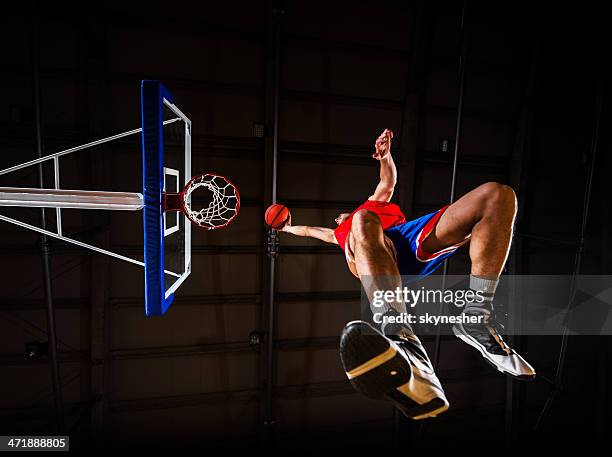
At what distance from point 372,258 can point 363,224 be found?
0.74 feet

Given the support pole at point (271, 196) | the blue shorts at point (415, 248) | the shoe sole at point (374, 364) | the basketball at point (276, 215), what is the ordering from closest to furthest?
the shoe sole at point (374, 364), the blue shorts at point (415, 248), the basketball at point (276, 215), the support pole at point (271, 196)

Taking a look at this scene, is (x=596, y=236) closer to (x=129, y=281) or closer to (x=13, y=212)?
(x=129, y=281)

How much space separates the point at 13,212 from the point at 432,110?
5.63 metres

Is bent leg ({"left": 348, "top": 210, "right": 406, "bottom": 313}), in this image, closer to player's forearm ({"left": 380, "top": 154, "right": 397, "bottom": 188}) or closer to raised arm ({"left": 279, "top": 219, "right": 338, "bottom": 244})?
raised arm ({"left": 279, "top": 219, "right": 338, "bottom": 244})

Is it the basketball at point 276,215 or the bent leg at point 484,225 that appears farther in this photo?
the basketball at point 276,215

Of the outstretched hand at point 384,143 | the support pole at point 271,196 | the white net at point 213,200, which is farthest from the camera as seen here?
the support pole at point 271,196

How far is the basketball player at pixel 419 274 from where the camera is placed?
1.57m

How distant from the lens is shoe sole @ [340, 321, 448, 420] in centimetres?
154

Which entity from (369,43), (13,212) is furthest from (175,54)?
(13,212)

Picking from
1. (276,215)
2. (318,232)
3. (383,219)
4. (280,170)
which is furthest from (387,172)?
(280,170)

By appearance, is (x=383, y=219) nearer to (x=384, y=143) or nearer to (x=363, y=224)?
(x=384, y=143)

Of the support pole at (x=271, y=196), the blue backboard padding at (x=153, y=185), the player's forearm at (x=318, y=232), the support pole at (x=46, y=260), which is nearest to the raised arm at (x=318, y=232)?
the player's forearm at (x=318, y=232)

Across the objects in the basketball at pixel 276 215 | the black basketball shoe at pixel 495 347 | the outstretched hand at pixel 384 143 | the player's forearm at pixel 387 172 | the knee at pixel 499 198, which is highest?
the outstretched hand at pixel 384 143

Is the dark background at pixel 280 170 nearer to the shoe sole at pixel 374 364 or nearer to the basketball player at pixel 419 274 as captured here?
the basketball player at pixel 419 274
